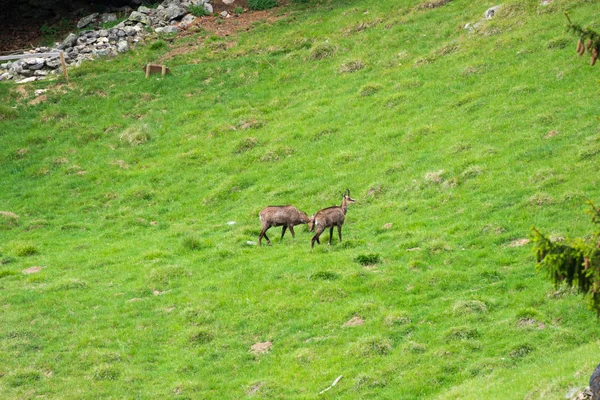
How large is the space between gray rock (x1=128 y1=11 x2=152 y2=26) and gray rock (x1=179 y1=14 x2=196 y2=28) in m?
Result: 2.36

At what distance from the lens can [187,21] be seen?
2379 inches

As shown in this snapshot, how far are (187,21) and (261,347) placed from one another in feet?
137

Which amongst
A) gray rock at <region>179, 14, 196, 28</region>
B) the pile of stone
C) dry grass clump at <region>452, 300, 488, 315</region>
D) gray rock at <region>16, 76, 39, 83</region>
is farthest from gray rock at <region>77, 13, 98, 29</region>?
dry grass clump at <region>452, 300, 488, 315</region>

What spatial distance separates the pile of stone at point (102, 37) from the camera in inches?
2158

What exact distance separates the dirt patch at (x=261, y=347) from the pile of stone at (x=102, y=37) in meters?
36.4

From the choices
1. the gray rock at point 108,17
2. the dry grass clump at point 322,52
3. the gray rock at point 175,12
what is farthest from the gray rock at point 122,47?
the dry grass clump at point 322,52

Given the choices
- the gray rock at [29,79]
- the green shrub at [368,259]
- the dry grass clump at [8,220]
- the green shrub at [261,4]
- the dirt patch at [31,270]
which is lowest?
the dirt patch at [31,270]

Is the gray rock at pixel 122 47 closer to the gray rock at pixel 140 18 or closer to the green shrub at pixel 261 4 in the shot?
the gray rock at pixel 140 18

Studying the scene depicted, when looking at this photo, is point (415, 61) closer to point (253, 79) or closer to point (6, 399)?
point (253, 79)

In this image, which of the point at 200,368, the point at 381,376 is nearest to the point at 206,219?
the point at 200,368

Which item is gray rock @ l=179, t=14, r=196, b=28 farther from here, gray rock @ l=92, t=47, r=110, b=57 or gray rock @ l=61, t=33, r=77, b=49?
gray rock @ l=61, t=33, r=77, b=49

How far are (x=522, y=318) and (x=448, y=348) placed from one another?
2294 mm

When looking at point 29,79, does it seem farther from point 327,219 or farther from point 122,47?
point 327,219

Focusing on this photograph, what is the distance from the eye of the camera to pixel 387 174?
117 ft
